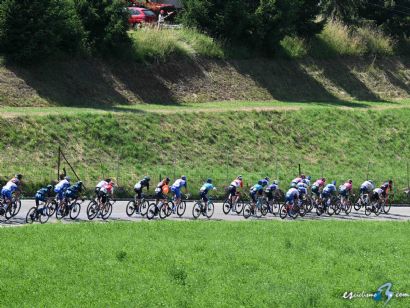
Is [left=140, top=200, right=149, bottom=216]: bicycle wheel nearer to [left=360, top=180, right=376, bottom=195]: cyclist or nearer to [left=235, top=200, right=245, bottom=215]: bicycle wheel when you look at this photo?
[left=235, top=200, right=245, bottom=215]: bicycle wheel

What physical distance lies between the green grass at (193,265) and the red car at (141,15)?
35.7 meters

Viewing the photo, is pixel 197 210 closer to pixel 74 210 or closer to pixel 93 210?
pixel 93 210

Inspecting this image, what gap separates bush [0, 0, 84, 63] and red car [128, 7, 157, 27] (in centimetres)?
1327

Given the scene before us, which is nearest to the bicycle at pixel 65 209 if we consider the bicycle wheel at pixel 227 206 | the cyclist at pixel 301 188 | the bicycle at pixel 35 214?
the bicycle at pixel 35 214

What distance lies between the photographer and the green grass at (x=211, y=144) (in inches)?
1693

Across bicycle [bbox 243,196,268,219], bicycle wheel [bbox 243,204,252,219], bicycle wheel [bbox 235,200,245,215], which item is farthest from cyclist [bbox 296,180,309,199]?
bicycle wheel [bbox 235,200,245,215]

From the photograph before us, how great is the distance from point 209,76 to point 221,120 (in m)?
8.10

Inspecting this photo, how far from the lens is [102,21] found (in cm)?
5444

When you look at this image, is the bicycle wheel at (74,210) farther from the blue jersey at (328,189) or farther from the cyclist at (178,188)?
the blue jersey at (328,189)

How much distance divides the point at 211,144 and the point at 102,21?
10.8 meters

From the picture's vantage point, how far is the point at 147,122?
4925cm

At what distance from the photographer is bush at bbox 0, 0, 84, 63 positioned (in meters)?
48.8

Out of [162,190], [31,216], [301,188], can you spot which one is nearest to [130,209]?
[162,190]

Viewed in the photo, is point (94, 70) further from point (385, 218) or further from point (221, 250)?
point (221, 250)
